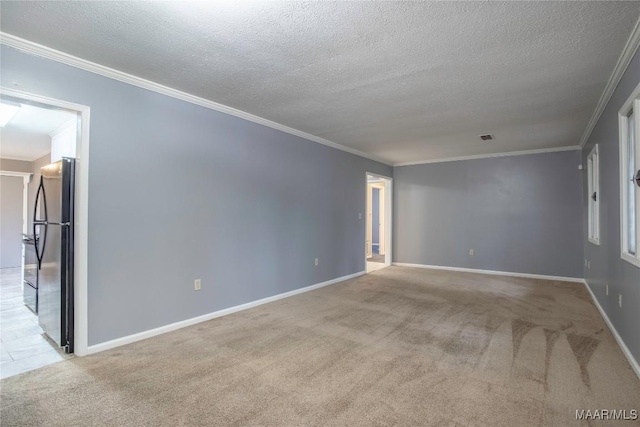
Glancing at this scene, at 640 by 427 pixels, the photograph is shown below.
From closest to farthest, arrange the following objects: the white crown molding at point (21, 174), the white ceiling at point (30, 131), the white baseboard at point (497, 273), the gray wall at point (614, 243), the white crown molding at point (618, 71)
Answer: the white crown molding at point (618, 71), the gray wall at point (614, 243), the white ceiling at point (30, 131), the white baseboard at point (497, 273), the white crown molding at point (21, 174)

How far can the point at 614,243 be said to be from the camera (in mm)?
3115

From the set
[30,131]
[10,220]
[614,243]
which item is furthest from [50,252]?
[10,220]

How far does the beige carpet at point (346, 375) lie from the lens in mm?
1869

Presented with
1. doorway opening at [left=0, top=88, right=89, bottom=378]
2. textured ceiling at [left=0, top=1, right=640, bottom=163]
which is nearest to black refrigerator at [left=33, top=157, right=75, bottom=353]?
doorway opening at [left=0, top=88, right=89, bottom=378]

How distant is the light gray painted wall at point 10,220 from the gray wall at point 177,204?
6.26 m

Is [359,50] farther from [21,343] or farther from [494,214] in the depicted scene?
[494,214]

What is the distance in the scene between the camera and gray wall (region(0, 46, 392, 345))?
8.89 feet

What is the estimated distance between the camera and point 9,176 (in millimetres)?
6766

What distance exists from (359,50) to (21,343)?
3.96 metres

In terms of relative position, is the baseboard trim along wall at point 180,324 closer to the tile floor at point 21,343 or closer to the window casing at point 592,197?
the tile floor at point 21,343

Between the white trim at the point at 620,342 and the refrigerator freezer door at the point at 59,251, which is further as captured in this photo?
the refrigerator freezer door at the point at 59,251

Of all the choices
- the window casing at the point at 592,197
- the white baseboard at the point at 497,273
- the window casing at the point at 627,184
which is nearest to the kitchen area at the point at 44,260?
the window casing at the point at 627,184

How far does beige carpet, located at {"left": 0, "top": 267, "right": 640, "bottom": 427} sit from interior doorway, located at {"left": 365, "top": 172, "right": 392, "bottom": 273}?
3.56 m

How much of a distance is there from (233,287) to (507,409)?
2934 millimetres
